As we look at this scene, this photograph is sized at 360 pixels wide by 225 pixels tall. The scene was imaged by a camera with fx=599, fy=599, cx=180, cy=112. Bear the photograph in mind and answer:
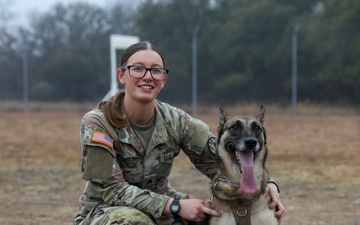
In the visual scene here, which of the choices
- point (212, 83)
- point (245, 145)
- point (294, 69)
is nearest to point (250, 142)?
point (245, 145)

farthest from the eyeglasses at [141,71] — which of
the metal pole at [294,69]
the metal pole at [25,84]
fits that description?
the metal pole at [25,84]

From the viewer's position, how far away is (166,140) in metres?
3.74

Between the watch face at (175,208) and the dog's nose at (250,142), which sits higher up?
the dog's nose at (250,142)

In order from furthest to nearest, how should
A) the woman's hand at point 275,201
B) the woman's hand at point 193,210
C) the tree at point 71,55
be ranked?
the tree at point 71,55 → the woman's hand at point 275,201 → the woman's hand at point 193,210

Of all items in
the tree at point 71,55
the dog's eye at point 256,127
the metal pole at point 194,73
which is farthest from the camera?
the tree at point 71,55

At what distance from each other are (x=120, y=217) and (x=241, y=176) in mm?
753

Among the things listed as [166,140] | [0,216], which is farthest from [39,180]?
[166,140]

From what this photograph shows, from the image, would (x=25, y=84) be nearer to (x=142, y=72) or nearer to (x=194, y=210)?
(x=142, y=72)

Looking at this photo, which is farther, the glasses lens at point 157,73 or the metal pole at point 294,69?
the metal pole at point 294,69

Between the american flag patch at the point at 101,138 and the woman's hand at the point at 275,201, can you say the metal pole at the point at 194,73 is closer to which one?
the woman's hand at the point at 275,201

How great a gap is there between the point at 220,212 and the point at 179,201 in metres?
Result: 0.26

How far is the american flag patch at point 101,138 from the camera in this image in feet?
11.3

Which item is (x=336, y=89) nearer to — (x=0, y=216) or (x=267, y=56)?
(x=267, y=56)

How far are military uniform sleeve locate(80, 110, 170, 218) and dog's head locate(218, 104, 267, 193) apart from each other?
0.48 meters
